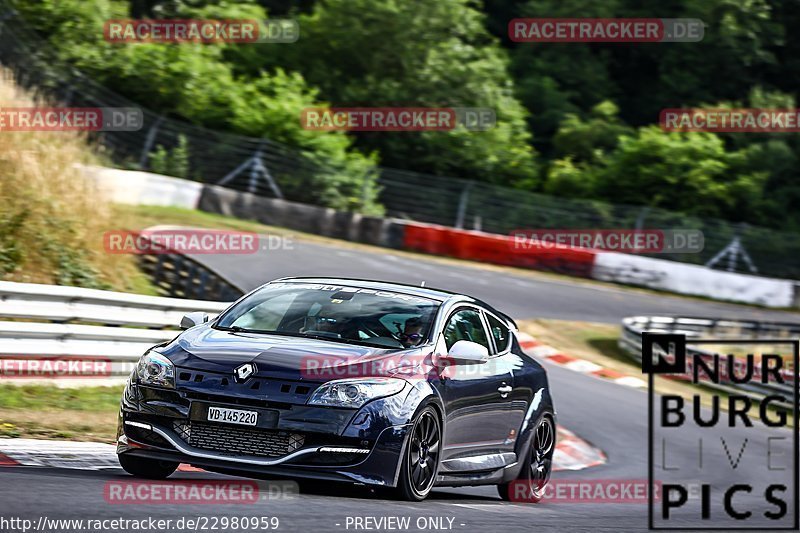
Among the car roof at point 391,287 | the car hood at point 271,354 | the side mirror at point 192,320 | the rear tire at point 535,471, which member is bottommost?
the rear tire at point 535,471

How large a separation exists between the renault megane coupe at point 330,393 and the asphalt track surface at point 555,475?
11.3 inches

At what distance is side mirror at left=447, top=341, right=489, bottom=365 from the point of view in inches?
331

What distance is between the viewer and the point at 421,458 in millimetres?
7945

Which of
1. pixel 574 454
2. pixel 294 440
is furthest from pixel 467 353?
pixel 574 454

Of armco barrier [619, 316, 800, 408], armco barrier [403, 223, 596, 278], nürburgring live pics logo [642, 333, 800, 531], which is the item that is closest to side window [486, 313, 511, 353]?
nürburgring live pics logo [642, 333, 800, 531]

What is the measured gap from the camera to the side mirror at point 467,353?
840 centimetres

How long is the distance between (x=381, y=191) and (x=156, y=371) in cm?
2595

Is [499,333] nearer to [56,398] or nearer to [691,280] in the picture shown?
[56,398]

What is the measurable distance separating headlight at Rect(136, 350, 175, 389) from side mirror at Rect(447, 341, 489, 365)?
1810 mm

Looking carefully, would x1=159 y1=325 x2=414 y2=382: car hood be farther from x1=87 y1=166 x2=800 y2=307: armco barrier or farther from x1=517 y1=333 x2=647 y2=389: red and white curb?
x1=87 y1=166 x2=800 y2=307: armco barrier

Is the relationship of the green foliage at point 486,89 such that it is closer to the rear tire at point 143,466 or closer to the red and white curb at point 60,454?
the red and white curb at point 60,454

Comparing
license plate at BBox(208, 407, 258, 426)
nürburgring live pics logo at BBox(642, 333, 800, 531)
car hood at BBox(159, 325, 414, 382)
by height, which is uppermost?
car hood at BBox(159, 325, 414, 382)

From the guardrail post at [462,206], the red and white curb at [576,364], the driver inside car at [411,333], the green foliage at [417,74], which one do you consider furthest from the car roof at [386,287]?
the green foliage at [417,74]

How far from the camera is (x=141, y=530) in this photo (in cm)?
592
